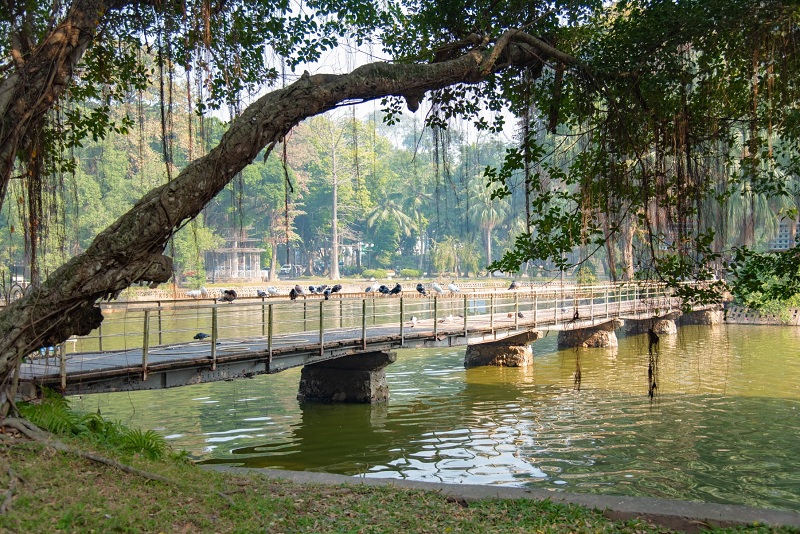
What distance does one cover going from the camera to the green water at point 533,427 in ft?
33.6

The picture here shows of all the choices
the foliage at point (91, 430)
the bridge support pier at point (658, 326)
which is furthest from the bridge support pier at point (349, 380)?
the bridge support pier at point (658, 326)

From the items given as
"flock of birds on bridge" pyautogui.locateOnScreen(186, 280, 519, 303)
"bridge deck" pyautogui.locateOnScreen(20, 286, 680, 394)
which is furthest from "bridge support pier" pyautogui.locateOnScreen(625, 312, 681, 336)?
"bridge deck" pyautogui.locateOnScreen(20, 286, 680, 394)

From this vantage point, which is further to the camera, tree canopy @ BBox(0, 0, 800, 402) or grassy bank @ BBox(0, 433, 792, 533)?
tree canopy @ BBox(0, 0, 800, 402)

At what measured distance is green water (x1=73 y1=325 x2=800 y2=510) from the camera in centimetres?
1024

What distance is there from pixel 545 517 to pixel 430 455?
552cm

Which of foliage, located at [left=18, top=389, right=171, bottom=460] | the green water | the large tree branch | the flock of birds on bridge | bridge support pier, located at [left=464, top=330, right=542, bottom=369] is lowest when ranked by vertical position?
the green water

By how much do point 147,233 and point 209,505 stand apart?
2314 millimetres

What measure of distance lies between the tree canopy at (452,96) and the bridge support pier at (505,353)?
11.7 meters

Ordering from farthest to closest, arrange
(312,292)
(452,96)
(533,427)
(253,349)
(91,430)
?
(312,292) < (533,427) < (253,349) < (452,96) < (91,430)

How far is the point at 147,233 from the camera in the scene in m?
6.41

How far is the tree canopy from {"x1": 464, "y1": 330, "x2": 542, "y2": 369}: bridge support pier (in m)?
11.7

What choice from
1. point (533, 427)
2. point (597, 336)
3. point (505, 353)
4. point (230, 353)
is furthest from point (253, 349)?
point (597, 336)

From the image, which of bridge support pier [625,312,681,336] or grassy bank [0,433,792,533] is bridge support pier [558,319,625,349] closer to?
bridge support pier [625,312,681,336]

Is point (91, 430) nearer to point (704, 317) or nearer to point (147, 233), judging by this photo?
point (147, 233)
